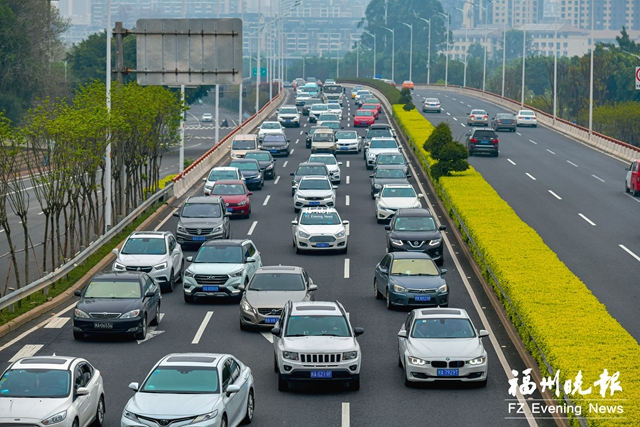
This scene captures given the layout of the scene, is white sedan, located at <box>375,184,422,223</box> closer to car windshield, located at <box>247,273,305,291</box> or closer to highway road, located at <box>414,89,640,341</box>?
highway road, located at <box>414,89,640,341</box>

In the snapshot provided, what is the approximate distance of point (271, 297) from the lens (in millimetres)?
26047

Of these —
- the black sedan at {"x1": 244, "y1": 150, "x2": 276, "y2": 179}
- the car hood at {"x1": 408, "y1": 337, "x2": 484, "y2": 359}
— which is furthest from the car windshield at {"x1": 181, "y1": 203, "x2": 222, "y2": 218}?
the car hood at {"x1": 408, "y1": 337, "x2": 484, "y2": 359}

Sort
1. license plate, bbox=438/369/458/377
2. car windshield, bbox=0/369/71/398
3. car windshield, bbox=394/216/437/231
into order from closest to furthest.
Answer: car windshield, bbox=0/369/71/398, license plate, bbox=438/369/458/377, car windshield, bbox=394/216/437/231

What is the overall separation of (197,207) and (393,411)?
20.4 m

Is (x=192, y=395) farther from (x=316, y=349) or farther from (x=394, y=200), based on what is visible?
(x=394, y=200)

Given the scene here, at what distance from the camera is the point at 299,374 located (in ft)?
66.7

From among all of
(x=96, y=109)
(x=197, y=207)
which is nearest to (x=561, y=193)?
(x=197, y=207)

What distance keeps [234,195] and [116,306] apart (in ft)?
64.3

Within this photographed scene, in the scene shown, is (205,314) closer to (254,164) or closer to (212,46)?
(212,46)

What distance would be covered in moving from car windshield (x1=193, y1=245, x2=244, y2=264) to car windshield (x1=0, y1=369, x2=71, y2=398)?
12698mm

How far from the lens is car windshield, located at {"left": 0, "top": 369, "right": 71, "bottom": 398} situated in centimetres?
1711

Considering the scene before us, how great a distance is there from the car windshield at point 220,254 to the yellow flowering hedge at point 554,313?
23.6 feet

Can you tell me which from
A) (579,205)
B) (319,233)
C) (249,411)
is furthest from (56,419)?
(579,205)

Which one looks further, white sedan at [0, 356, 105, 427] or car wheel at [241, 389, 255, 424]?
car wheel at [241, 389, 255, 424]
